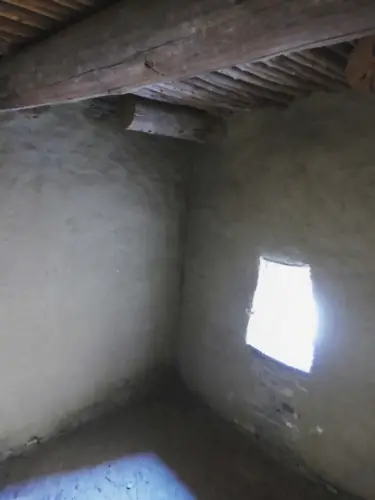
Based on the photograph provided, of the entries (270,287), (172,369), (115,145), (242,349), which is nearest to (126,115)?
(115,145)

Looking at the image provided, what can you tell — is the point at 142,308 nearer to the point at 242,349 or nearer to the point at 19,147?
the point at 242,349

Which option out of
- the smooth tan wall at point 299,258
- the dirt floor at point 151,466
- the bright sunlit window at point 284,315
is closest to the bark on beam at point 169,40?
the smooth tan wall at point 299,258

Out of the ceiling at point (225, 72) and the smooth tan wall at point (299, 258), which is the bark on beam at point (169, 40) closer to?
the ceiling at point (225, 72)

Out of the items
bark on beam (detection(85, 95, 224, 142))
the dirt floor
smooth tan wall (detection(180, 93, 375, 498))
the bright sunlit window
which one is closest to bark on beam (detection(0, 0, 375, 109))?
bark on beam (detection(85, 95, 224, 142))

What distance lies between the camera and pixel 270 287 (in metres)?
3.15

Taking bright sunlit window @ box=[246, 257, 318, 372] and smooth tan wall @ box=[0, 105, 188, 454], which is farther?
bright sunlit window @ box=[246, 257, 318, 372]

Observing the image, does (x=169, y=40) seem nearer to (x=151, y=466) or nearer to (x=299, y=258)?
(x=299, y=258)

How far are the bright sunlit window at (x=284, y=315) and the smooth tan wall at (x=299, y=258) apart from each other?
6 centimetres

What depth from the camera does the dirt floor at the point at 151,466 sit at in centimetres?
277

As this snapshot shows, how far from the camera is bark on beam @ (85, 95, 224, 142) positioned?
2.84 metres

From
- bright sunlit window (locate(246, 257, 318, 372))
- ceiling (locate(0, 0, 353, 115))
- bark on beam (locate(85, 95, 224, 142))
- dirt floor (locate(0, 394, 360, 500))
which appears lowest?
dirt floor (locate(0, 394, 360, 500))

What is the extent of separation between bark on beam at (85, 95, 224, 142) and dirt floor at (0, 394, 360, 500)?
1.97m

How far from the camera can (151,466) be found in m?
2.99

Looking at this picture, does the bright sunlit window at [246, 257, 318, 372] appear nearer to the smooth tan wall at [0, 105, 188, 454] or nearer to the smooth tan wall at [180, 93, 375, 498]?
the smooth tan wall at [180, 93, 375, 498]
